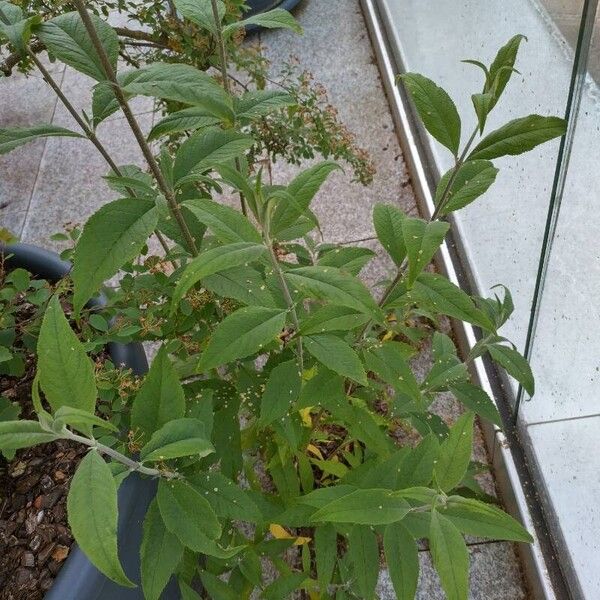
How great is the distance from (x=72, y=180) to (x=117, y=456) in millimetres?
1633

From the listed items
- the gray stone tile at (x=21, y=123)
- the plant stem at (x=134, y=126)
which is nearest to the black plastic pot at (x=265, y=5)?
the gray stone tile at (x=21, y=123)

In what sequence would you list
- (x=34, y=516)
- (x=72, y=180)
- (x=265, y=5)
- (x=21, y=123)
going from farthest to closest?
(x=265, y=5) → (x=21, y=123) → (x=72, y=180) → (x=34, y=516)

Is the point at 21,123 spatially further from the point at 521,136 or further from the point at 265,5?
the point at 521,136

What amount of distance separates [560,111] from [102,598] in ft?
2.77

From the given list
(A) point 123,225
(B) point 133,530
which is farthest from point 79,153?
(A) point 123,225

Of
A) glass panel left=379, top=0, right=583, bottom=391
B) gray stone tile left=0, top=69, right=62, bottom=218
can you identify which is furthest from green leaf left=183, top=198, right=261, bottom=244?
gray stone tile left=0, top=69, right=62, bottom=218

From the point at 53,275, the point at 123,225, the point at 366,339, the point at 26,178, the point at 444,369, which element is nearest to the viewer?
the point at 123,225

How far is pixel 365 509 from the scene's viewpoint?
0.62 metres

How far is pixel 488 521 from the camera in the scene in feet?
2.04

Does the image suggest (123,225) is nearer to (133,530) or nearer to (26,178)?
(133,530)

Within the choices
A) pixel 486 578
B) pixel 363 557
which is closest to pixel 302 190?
pixel 363 557

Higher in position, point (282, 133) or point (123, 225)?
point (123, 225)

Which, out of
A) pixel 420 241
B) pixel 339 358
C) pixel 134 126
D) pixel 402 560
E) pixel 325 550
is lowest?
pixel 325 550

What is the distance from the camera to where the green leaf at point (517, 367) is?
90cm
